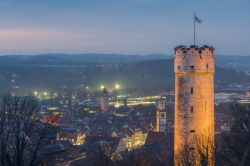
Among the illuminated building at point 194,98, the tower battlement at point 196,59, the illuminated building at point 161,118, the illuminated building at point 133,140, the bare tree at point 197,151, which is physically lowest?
the illuminated building at point 133,140

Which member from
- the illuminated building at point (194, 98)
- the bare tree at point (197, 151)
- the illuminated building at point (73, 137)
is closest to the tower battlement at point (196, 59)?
the illuminated building at point (194, 98)

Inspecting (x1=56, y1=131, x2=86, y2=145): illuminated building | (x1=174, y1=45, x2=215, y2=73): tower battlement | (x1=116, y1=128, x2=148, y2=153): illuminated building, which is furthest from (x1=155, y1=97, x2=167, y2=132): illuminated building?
(x1=174, y1=45, x2=215, y2=73): tower battlement

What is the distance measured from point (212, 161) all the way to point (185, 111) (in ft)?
5.77

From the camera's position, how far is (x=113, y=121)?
8456 centimetres

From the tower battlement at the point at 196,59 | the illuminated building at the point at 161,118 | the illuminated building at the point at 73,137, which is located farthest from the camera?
the illuminated building at the point at 73,137

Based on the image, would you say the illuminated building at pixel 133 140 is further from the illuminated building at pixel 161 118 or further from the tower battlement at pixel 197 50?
the tower battlement at pixel 197 50

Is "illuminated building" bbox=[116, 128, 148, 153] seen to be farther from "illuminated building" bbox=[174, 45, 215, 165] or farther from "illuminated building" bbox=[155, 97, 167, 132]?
"illuminated building" bbox=[174, 45, 215, 165]

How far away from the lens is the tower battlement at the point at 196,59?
19.5 meters

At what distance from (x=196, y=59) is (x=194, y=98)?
1210 millimetres

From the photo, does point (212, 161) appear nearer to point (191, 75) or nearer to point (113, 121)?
point (191, 75)

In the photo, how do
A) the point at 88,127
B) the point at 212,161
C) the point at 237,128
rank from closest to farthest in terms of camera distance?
1. the point at 212,161
2. the point at 237,128
3. the point at 88,127

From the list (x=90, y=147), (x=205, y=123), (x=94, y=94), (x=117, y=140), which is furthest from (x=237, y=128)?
(x=94, y=94)

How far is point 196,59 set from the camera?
64.1 ft

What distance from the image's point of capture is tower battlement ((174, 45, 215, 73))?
1952cm
